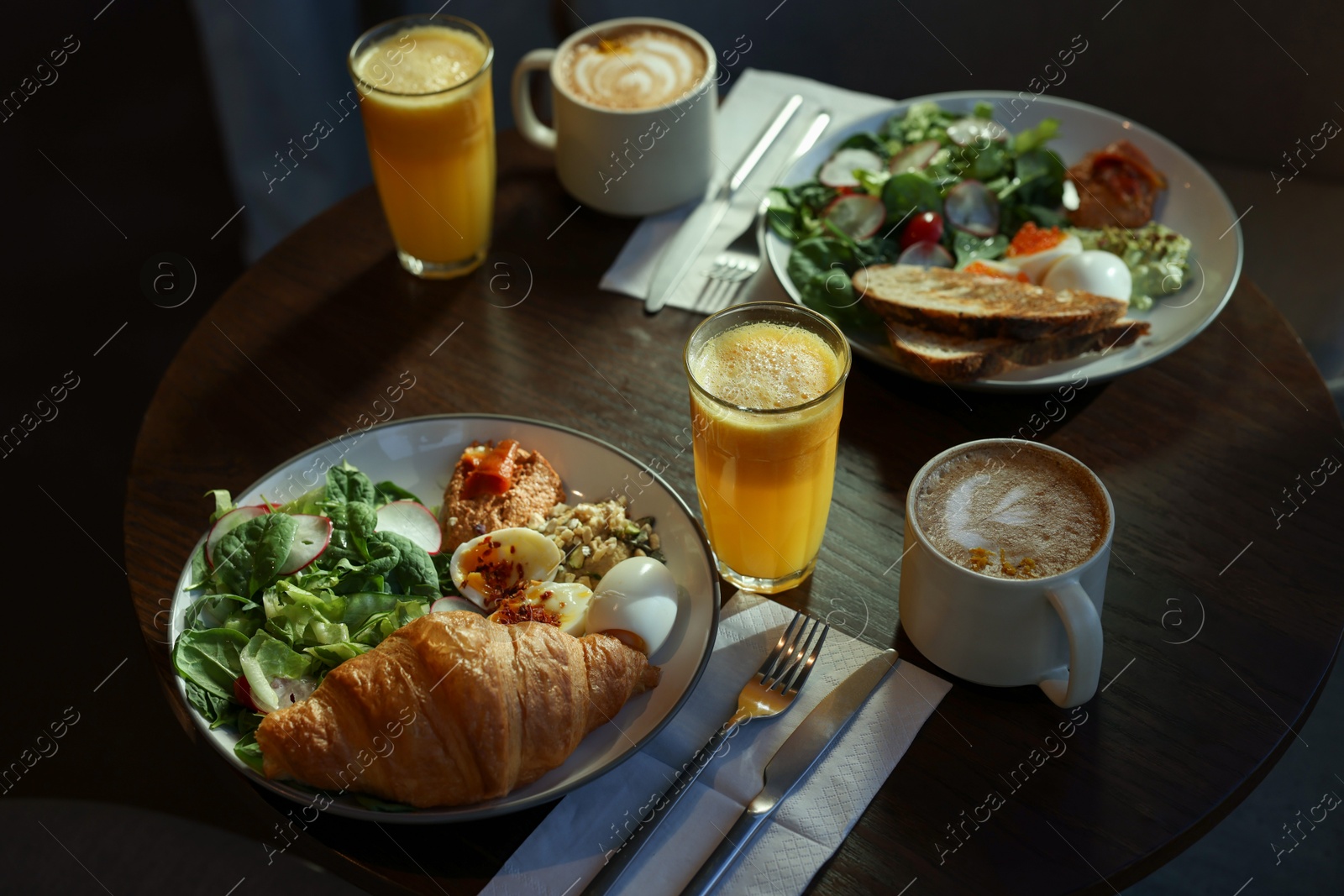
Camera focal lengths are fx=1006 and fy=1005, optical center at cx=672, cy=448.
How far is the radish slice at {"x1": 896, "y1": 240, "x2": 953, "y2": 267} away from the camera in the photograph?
169cm

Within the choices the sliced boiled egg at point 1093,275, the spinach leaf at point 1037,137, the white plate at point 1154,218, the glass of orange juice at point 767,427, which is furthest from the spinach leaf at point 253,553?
the spinach leaf at point 1037,137

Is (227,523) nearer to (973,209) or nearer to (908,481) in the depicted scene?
(908,481)

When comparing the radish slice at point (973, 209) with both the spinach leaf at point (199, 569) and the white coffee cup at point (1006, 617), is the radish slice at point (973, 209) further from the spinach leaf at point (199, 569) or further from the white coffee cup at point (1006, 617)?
the spinach leaf at point (199, 569)

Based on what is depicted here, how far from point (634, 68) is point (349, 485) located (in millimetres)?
948

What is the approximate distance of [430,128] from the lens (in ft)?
5.22

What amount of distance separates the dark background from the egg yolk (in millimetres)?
716

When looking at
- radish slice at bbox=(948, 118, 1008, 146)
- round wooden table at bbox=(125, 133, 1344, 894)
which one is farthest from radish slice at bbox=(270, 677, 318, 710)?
radish slice at bbox=(948, 118, 1008, 146)

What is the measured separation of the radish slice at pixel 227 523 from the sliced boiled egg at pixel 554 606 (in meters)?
0.33

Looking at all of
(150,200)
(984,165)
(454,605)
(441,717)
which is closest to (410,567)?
(454,605)

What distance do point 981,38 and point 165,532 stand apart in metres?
2.71

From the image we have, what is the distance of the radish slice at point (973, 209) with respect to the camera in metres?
1.74

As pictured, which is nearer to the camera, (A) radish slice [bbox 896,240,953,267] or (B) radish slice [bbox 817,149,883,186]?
(A) radish slice [bbox 896,240,953,267]

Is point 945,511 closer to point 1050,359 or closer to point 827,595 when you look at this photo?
point 827,595

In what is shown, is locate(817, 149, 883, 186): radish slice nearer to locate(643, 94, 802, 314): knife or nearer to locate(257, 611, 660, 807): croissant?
locate(643, 94, 802, 314): knife
